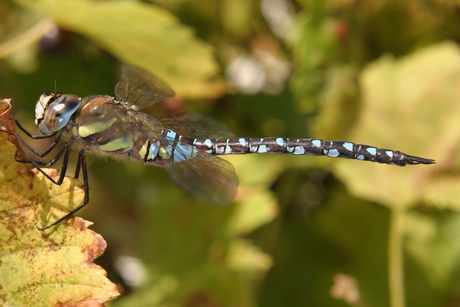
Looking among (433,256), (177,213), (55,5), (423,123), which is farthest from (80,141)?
(433,256)

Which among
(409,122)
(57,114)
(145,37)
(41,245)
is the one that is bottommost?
(41,245)

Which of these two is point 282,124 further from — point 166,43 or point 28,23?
point 28,23

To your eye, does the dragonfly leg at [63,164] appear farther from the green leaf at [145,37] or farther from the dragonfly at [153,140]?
the green leaf at [145,37]

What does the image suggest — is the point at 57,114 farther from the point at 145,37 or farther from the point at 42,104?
the point at 145,37

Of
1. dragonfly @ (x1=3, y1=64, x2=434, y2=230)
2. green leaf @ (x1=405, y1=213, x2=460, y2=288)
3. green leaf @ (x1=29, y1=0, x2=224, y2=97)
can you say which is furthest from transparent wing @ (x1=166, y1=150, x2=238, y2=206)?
green leaf @ (x1=405, y1=213, x2=460, y2=288)

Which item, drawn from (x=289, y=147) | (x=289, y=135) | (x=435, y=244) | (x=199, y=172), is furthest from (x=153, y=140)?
(x=435, y=244)
